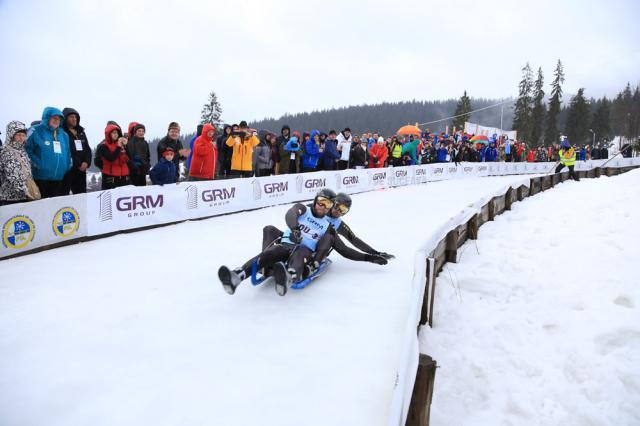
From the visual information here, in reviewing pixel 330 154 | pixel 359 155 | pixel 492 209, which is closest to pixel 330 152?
pixel 330 154

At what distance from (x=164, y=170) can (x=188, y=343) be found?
4714 millimetres

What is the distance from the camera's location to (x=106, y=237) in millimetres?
5785

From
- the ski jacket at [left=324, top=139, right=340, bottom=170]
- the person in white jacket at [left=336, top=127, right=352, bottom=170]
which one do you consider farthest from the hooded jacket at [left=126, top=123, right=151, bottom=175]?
the person in white jacket at [left=336, top=127, right=352, bottom=170]

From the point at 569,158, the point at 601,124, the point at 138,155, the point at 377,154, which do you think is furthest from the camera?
the point at 601,124

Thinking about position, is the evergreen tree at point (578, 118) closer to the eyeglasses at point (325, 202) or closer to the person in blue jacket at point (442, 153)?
the person in blue jacket at point (442, 153)

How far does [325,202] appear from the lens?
4074mm

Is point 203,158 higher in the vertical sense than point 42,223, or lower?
higher

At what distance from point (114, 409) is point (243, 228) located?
4499 mm

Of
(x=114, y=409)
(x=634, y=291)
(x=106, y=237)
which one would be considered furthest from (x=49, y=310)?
(x=634, y=291)

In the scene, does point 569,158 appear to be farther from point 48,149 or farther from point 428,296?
point 48,149

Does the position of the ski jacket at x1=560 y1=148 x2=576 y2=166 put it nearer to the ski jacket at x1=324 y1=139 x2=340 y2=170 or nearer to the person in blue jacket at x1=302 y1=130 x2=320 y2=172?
the ski jacket at x1=324 y1=139 x2=340 y2=170

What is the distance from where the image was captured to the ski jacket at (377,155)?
1338cm

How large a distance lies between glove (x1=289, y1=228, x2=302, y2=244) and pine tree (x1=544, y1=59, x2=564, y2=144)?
199 feet

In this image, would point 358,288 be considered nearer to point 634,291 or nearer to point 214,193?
point 634,291
